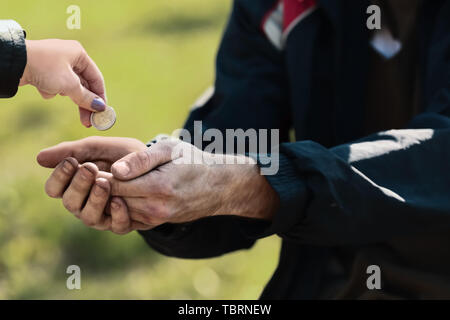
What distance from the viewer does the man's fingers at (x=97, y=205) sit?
165 centimetres

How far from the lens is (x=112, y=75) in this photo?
5.69 meters

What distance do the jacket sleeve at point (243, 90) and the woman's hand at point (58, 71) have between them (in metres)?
0.63

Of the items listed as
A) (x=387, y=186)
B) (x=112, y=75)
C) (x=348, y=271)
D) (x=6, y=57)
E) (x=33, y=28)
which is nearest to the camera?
(x=6, y=57)

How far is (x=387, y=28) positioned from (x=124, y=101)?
124 inches

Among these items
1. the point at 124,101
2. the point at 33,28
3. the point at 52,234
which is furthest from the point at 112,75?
the point at 52,234

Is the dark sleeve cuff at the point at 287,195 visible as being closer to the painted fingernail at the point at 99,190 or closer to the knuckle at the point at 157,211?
the knuckle at the point at 157,211

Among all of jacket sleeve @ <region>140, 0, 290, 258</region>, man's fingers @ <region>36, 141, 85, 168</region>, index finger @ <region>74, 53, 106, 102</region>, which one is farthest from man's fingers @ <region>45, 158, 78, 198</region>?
jacket sleeve @ <region>140, 0, 290, 258</region>

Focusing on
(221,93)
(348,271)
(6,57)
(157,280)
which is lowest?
(157,280)

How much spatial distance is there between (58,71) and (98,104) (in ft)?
0.38

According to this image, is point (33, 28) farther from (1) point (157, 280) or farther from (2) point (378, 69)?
(2) point (378, 69)

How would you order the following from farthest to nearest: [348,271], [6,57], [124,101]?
[124,101] → [348,271] → [6,57]

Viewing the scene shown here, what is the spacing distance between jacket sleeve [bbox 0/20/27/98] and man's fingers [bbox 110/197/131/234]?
35 centimetres

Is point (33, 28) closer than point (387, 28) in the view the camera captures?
No
